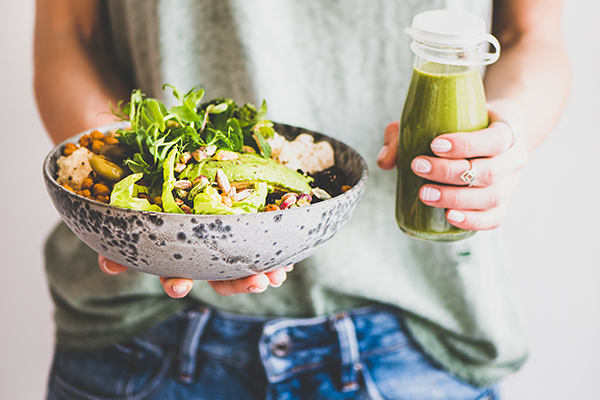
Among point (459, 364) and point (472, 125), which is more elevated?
point (472, 125)

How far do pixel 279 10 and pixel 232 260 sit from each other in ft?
2.18

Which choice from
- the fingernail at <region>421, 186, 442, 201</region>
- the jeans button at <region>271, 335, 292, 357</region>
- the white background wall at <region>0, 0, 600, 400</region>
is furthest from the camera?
the white background wall at <region>0, 0, 600, 400</region>

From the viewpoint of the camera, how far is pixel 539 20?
43.3 inches

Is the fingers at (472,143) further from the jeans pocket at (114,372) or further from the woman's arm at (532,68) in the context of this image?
the jeans pocket at (114,372)

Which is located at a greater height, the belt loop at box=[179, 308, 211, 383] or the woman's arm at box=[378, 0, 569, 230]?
the woman's arm at box=[378, 0, 569, 230]

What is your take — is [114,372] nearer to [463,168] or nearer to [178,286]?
[178,286]

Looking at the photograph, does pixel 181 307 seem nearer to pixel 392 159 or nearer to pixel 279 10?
pixel 392 159

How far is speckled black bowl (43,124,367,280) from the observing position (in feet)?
1.95

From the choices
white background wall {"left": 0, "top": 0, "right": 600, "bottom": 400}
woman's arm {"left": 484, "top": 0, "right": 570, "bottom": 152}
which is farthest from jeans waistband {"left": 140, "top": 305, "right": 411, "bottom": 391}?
white background wall {"left": 0, "top": 0, "right": 600, "bottom": 400}

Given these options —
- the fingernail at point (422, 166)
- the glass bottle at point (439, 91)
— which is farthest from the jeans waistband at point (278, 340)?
the fingernail at point (422, 166)

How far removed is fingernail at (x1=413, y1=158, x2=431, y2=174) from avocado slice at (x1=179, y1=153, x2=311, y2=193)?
0.18 m

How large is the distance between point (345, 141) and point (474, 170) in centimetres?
42

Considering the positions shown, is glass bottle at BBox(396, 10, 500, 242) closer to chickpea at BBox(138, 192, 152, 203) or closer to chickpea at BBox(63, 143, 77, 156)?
chickpea at BBox(138, 192, 152, 203)

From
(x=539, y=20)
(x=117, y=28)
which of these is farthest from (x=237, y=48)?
(x=539, y=20)
